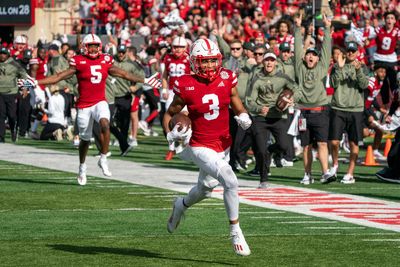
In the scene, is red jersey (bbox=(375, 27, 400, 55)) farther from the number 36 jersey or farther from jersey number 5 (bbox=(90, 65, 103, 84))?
the number 36 jersey

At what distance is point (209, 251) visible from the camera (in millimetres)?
11273

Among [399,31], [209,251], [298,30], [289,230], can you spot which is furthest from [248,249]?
[399,31]

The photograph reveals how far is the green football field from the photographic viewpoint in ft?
35.6

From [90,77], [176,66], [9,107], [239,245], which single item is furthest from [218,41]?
[239,245]

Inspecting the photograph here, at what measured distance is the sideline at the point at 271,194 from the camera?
46.1 ft

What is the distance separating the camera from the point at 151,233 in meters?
12.5

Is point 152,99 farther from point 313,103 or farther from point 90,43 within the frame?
point 313,103

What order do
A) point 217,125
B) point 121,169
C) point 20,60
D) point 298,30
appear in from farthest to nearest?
point 20,60 < point 121,169 < point 298,30 < point 217,125

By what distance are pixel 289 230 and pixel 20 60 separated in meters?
18.0

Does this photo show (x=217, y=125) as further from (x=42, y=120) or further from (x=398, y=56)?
(x=42, y=120)

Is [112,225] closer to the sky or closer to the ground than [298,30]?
closer to the ground

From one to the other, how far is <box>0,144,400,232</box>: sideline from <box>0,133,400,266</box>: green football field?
38 cm

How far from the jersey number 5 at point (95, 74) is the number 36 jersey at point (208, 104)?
6435 mm

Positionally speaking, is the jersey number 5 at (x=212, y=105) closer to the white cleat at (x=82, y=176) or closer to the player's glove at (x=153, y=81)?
the white cleat at (x=82, y=176)
